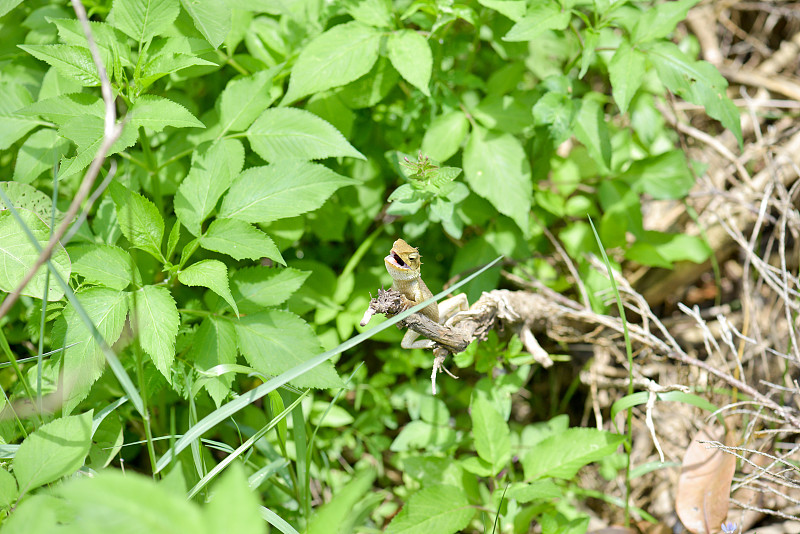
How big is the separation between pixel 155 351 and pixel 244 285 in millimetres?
409

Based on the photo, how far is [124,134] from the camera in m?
1.67

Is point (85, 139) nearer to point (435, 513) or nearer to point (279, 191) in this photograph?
point (279, 191)

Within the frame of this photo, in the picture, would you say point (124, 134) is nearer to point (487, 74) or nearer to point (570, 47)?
point (487, 74)

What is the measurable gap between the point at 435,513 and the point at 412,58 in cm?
155

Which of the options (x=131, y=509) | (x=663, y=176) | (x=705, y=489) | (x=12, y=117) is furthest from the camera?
(x=663, y=176)

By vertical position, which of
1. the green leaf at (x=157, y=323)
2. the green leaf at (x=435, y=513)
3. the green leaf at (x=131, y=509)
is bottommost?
the green leaf at (x=435, y=513)

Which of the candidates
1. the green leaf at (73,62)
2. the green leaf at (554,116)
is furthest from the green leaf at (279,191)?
the green leaf at (554,116)

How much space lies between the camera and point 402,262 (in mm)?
1611

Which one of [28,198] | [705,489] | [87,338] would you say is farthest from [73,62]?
[705,489]

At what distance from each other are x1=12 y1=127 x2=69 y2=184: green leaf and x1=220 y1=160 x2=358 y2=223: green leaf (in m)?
0.65

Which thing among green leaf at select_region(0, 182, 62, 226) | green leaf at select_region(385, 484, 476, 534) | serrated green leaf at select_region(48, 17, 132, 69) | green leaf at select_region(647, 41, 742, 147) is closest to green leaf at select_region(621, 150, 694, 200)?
green leaf at select_region(647, 41, 742, 147)

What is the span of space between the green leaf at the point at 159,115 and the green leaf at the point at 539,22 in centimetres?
109

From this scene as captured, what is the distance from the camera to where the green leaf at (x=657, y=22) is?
2123 millimetres

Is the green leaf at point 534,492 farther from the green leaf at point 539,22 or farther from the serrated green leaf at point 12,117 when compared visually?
the serrated green leaf at point 12,117
